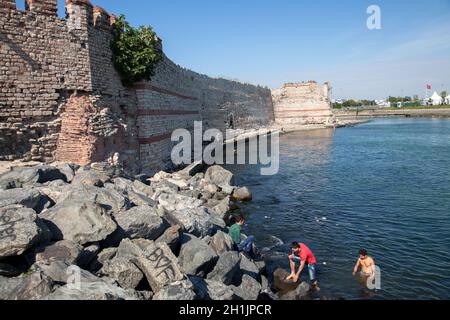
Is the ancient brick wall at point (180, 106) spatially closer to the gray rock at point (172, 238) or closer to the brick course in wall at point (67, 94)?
the brick course in wall at point (67, 94)

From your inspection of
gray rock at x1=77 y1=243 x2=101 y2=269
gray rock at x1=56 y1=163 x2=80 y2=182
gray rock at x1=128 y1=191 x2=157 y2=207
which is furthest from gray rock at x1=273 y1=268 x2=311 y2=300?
gray rock at x1=56 y1=163 x2=80 y2=182

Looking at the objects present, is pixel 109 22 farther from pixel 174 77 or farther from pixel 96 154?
pixel 174 77

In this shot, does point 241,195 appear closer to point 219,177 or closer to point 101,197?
point 219,177

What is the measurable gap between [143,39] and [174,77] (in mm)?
6872

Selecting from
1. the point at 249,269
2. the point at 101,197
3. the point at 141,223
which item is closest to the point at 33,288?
the point at 141,223

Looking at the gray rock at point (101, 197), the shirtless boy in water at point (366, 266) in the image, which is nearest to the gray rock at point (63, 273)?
the gray rock at point (101, 197)

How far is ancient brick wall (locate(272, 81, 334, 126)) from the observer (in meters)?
50.8

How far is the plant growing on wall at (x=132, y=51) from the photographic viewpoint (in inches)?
486

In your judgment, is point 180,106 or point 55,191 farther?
point 180,106

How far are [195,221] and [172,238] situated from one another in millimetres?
1505

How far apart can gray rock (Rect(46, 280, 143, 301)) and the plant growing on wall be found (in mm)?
9630

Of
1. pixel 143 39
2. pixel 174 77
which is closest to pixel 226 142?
pixel 174 77

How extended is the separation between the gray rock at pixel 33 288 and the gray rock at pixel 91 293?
0.13m

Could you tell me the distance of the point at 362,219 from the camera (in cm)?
1158
